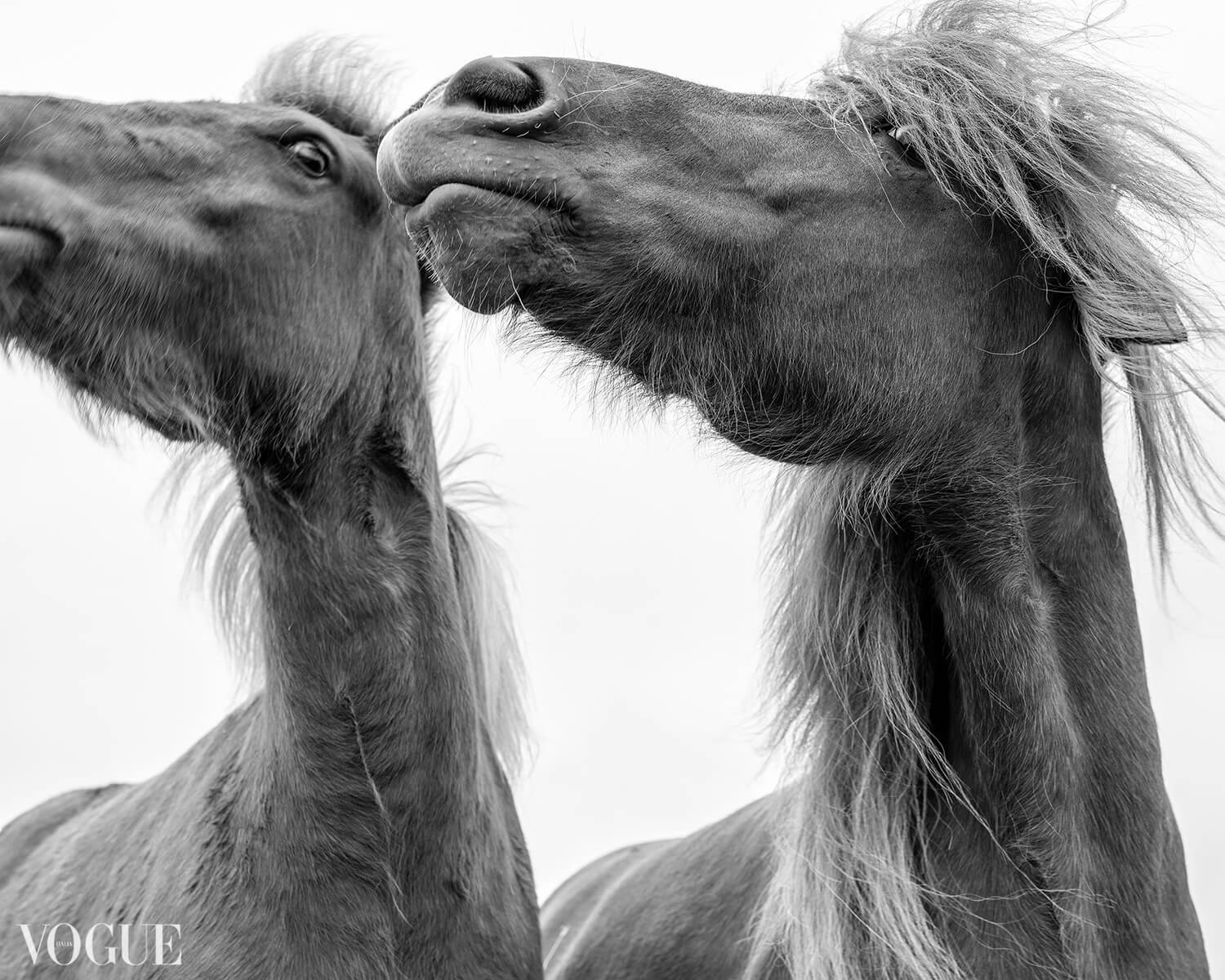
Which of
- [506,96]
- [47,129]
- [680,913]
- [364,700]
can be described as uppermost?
[47,129]

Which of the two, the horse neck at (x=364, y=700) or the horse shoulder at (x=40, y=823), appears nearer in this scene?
the horse neck at (x=364, y=700)

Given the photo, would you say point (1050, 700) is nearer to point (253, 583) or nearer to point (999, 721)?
point (999, 721)

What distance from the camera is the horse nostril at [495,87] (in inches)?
97.0

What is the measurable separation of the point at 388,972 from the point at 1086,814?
1526mm

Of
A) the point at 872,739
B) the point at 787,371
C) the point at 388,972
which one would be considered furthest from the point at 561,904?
the point at 787,371

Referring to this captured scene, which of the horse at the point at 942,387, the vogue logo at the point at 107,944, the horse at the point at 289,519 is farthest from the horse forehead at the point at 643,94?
the vogue logo at the point at 107,944

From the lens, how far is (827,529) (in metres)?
3.11

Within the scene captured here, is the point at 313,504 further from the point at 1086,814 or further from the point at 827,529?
the point at 1086,814

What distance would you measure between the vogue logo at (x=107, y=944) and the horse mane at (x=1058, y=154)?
2.30 metres

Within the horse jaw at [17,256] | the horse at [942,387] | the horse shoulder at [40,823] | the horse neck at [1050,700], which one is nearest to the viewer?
the horse at [942,387]

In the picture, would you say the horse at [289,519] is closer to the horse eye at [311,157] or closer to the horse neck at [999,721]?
the horse eye at [311,157]

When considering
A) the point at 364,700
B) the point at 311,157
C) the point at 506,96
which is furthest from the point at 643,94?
the point at 364,700

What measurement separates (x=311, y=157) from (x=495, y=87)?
4.37 feet

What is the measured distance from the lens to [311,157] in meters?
3.68
